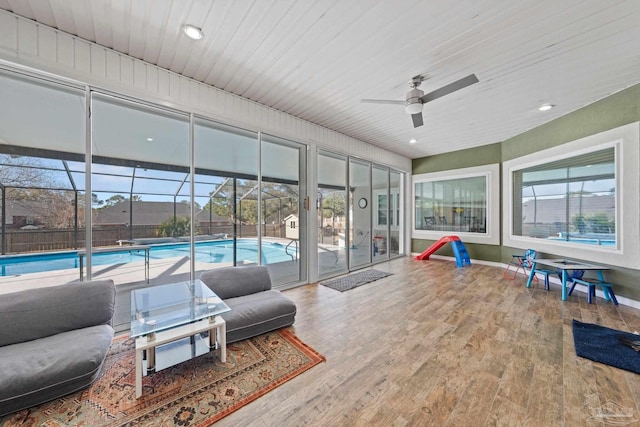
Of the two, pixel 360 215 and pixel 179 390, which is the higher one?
pixel 360 215

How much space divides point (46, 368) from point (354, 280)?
4.08m

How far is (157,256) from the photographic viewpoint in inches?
154

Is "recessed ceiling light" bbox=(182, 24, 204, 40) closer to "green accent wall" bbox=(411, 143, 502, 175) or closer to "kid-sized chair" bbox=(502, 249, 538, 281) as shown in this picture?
"kid-sized chair" bbox=(502, 249, 538, 281)

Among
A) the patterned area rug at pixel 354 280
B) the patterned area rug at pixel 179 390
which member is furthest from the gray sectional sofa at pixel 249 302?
the patterned area rug at pixel 354 280

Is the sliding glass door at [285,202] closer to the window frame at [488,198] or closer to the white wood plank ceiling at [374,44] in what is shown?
the white wood plank ceiling at [374,44]

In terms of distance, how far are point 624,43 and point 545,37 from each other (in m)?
0.92

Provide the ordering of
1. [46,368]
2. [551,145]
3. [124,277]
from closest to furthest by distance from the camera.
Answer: [46,368] < [124,277] < [551,145]

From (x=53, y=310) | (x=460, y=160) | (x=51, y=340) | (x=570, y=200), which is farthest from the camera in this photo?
(x=460, y=160)

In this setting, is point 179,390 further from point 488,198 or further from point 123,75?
point 488,198

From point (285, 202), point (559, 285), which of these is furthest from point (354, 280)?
point (559, 285)

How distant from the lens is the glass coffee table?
190 centimetres

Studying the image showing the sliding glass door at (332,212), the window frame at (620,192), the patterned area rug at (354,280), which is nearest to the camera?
the window frame at (620,192)

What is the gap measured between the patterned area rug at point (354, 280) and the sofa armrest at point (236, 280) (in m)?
1.56

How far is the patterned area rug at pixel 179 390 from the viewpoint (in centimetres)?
159
